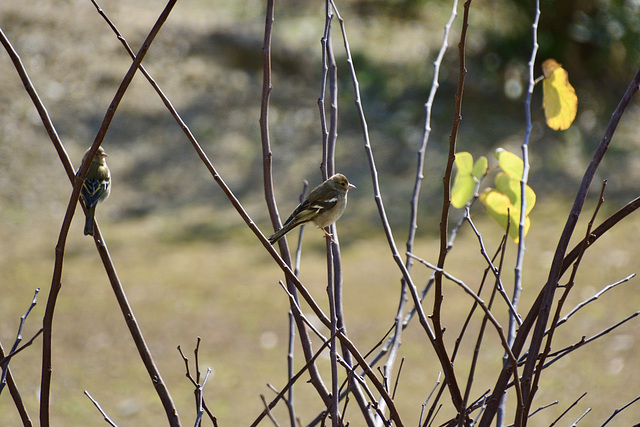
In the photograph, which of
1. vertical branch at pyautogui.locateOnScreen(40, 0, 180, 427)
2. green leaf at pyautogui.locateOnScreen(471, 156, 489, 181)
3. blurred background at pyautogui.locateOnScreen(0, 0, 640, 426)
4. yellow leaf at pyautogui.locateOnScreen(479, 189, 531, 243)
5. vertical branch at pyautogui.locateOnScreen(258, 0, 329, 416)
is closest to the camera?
vertical branch at pyautogui.locateOnScreen(40, 0, 180, 427)

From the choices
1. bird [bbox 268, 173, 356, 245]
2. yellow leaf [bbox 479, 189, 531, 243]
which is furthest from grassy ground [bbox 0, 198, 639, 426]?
yellow leaf [bbox 479, 189, 531, 243]

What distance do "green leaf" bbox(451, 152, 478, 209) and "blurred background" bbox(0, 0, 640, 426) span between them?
4.99m

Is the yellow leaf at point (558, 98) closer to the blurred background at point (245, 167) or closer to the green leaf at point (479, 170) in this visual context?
the green leaf at point (479, 170)

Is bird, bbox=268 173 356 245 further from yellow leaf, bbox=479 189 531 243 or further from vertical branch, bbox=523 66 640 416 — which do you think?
vertical branch, bbox=523 66 640 416

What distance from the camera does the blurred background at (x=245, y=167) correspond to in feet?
26.1

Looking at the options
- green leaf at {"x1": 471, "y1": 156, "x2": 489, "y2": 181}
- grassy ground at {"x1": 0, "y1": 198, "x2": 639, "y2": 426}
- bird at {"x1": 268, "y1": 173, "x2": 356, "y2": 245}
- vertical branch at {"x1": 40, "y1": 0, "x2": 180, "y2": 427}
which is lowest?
vertical branch at {"x1": 40, "y1": 0, "x2": 180, "y2": 427}

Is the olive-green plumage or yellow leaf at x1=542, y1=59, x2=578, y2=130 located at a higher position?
the olive-green plumage

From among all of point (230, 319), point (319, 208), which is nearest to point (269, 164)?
point (319, 208)

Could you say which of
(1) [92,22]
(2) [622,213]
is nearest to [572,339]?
(2) [622,213]

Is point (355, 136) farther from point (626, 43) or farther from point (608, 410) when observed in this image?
point (608, 410)

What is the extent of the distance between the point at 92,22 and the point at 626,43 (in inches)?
418

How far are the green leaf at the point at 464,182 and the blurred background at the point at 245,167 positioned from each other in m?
4.99

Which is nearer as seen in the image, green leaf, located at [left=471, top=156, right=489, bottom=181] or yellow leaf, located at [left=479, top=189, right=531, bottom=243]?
yellow leaf, located at [left=479, top=189, right=531, bottom=243]

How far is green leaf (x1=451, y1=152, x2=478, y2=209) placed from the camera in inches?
89.7
